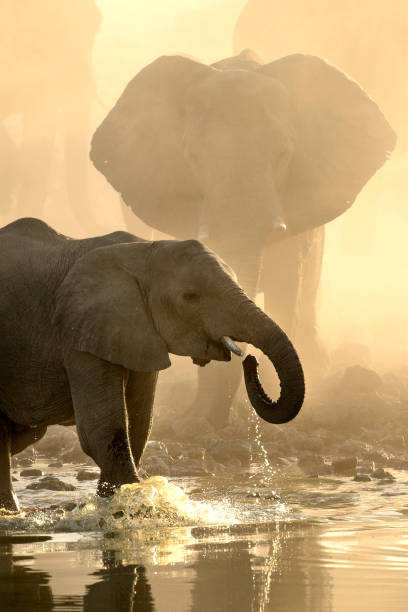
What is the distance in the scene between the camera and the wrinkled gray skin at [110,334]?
7.98 m

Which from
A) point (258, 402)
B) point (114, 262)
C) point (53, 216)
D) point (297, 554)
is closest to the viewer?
point (297, 554)

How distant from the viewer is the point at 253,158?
1527 cm

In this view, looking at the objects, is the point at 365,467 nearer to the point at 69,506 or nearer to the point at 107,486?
the point at 69,506

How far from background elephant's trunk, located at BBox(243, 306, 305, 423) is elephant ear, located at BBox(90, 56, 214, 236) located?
8.86m

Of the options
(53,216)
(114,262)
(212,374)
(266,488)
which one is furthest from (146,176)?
(53,216)

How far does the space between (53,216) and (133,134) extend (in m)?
26.3

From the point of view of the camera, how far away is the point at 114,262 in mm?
8695

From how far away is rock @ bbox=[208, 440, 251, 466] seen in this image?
480 inches

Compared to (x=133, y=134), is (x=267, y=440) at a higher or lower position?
lower

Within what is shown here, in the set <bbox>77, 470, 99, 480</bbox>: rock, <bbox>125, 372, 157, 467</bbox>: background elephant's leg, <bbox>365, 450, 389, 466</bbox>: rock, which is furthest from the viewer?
<bbox>365, 450, 389, 466</bbox>: rock

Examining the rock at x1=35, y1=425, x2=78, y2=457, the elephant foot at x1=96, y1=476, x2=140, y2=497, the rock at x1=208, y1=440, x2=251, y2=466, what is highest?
the rock at x1=35, y1=425, x2=78, y2=457

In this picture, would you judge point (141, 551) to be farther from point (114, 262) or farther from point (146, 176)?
point (146, 176)

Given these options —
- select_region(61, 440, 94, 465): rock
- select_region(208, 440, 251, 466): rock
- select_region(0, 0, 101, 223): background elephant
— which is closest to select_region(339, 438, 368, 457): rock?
select_region(208, 440, 251, 466): rock

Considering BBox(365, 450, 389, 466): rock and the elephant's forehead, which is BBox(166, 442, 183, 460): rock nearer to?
BBox(365, 450, 389, 466): rock
